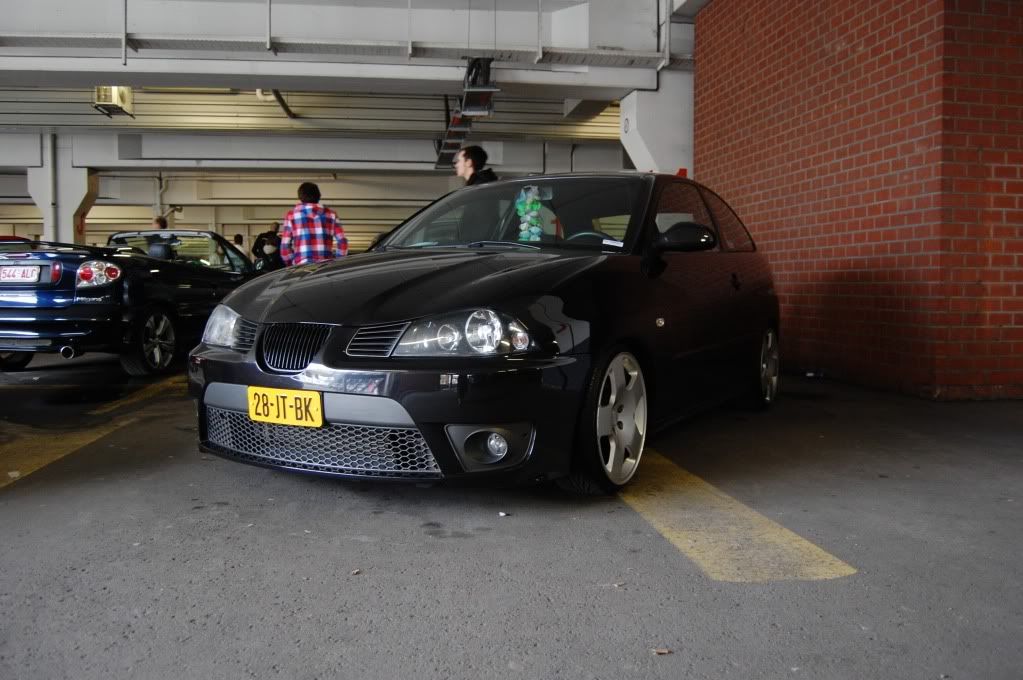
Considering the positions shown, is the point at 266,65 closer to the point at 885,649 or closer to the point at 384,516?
the point at 384,516

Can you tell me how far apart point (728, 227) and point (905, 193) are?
6.98ft

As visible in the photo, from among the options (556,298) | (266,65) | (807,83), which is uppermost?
(266,65)

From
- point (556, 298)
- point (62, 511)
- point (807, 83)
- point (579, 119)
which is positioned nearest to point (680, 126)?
point (807, 83)

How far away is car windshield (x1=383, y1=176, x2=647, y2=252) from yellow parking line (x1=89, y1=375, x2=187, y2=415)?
2.34m

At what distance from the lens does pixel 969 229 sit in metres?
5.83

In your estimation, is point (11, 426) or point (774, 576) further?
point (11, 426)

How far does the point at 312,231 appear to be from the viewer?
23.2 ft

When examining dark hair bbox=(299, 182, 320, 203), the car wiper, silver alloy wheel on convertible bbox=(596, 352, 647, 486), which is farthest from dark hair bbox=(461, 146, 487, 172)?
silver alloy wheel on convertible bbox=(596, 352, 647, 486)

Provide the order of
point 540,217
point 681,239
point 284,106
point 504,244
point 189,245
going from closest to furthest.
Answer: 1. point 681,239
2. point 504,244
3. point 540,217
4. point 189,245
5. point 284,106

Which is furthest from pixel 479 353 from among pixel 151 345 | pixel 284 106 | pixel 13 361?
pixel 284 106

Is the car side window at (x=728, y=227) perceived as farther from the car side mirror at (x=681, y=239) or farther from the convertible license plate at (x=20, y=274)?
the convertible license plate at (x=20, y=274)

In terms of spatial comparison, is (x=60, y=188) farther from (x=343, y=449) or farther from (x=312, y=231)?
(x=343, y=449)

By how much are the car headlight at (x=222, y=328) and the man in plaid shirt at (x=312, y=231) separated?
370 cm

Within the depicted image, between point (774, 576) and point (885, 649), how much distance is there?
1.60 feet
